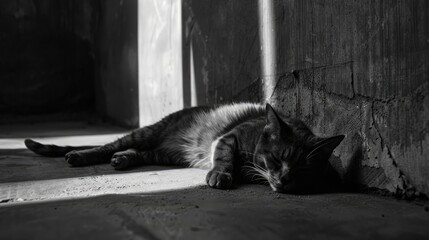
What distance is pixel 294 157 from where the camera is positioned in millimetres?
2430

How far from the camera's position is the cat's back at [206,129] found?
10.8 ft

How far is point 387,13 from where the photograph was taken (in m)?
2.18

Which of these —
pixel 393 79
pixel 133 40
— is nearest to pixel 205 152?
pixel 393 79

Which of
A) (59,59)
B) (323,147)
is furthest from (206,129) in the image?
(59,59)

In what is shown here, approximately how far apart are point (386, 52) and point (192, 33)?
2.61 m

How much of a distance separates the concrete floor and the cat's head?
10cm

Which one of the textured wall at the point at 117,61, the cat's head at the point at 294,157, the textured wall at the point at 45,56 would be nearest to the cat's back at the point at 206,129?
the cat's head at the point at 294,157

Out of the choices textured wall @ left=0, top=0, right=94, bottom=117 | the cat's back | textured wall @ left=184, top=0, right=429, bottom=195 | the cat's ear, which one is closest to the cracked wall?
textured wall @ left=184, top=0, right=429, bottom=195

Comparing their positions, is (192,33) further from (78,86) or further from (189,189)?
(78,86)

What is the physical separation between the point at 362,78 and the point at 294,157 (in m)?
0.60

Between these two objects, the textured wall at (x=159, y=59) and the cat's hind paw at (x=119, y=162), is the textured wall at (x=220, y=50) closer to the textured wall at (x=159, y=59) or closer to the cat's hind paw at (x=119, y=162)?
the textured wall at (x=159, y=59)

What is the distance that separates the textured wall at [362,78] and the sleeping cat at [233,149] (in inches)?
7.5

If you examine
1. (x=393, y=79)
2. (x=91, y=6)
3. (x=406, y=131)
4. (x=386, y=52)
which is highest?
(x=91, y=6)

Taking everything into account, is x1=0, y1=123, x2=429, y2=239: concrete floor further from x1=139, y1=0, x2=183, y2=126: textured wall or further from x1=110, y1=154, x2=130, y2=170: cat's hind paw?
x1=139, y1=0, x2=183, y2=126: textured wall
